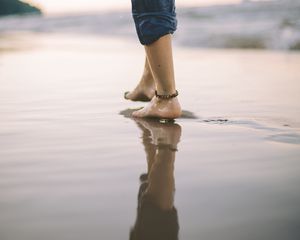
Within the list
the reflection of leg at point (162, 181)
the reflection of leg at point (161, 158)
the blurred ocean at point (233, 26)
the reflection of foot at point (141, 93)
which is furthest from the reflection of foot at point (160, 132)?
the blurred ocean at point (233, 26)

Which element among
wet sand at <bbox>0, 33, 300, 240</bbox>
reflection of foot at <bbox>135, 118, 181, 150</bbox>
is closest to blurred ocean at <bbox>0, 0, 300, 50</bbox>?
wet sand at <bbox>0, 33, 300, 240</bbox>

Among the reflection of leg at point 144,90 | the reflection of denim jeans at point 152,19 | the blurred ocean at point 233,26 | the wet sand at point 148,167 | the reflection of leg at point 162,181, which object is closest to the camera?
the wet sand at point 148,167

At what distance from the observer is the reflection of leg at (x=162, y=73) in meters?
1.79

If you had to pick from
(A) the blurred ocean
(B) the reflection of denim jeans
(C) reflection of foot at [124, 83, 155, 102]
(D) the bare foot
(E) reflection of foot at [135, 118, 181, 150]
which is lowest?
(E) reflection of foot at [135, 118, 181, 150]

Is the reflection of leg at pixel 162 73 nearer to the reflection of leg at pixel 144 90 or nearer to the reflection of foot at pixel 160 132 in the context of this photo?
the reflection of foot at pixel 160 132

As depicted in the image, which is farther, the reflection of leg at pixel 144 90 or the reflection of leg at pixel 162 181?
the reflection of leg at pixel 144 90

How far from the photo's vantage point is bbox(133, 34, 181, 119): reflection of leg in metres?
1.79

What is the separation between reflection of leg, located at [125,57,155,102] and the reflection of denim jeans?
46cm

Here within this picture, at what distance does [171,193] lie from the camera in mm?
917

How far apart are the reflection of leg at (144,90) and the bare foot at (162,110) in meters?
0.43

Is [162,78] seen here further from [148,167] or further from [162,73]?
[148,167]

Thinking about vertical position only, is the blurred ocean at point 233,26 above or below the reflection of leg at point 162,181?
above

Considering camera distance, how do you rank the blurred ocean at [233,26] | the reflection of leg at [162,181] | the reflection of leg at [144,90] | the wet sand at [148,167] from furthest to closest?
the blurred ocean at [233,26] → the reflection of leg at [144,90] → the reflection of leg at [162,181] → the wet sand at [148,167]

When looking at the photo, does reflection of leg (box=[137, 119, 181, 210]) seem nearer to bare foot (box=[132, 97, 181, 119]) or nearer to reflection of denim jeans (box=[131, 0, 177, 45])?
bare foot (box=[132, 97, 181, 119])
